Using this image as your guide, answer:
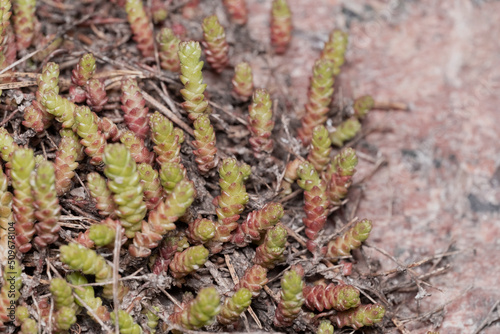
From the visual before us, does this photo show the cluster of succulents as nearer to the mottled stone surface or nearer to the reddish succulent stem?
the reddish succulent stem

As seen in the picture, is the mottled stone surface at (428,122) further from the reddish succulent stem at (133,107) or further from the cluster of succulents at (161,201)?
Answer: the reddish succulent stem at (133,107)

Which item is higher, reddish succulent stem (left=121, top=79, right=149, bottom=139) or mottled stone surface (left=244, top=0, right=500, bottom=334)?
reddish succulent stem (left=121, top=79, right=149, bottom=139)

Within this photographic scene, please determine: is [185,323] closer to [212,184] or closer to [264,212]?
[264,212]

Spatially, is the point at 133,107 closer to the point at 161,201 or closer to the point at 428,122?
the point at 161,201

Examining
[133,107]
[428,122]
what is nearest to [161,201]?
[133,107]

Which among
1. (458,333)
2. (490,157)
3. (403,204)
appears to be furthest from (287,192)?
(490,157)

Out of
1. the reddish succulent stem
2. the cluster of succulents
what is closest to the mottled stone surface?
the cluster of succulents
